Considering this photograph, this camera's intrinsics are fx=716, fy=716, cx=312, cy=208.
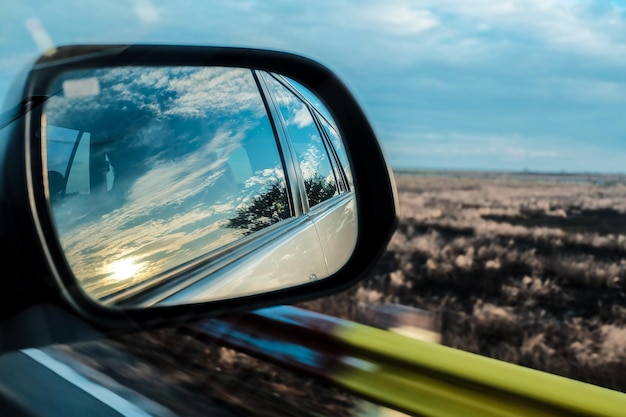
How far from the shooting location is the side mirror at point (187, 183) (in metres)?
1.92

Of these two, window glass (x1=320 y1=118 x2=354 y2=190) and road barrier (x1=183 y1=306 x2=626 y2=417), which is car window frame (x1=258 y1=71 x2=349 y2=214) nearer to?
window glass (x1=320 y1=118 x2=354 y2=190)

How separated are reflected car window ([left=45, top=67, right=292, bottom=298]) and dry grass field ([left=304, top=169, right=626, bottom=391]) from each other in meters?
1.34

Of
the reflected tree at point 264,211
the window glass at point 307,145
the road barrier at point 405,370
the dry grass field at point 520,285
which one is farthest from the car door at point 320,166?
the dry grass field at point 520,285

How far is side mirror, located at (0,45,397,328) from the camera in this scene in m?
1.92

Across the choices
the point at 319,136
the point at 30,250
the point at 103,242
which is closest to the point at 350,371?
the point at 319,136

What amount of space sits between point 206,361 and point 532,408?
1986 mm

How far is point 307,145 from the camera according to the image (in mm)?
2957

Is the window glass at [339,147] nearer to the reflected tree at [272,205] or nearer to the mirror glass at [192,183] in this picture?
the mirror glass at [192,183]

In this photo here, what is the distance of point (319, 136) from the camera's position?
2971mm

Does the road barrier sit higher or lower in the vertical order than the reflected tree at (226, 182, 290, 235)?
lower

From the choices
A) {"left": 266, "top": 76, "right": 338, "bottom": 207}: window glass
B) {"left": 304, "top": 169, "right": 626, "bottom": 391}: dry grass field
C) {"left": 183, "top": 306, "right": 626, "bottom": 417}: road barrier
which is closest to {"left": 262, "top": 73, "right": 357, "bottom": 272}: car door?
{"left": 266, "top": 76, "right": 338, "bottom": 207}: window glass

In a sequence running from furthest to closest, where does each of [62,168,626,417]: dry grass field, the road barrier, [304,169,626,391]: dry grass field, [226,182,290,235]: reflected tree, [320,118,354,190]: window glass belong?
[304,169,626,391]: dry grass field → [62,168,626,417]: dry grass field → [320,118,354,190]: window glass → the road barrier → [226,182,290,235]: reflected tree

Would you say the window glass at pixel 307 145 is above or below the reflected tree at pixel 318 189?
above

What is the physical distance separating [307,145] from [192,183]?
2.47 feet
